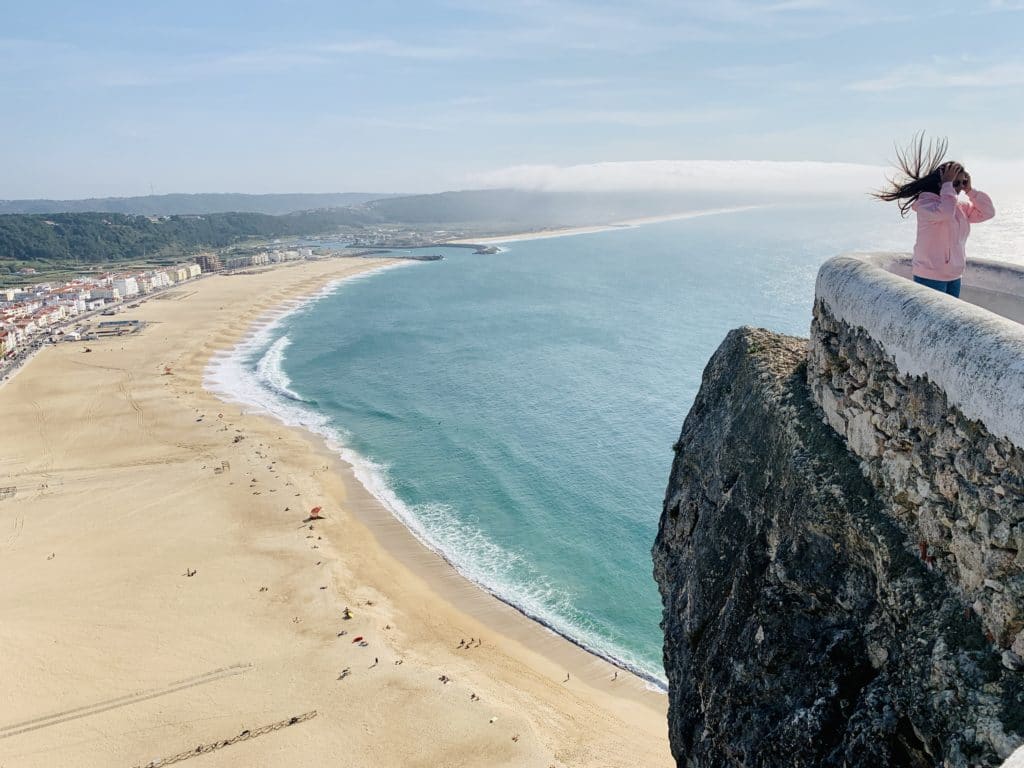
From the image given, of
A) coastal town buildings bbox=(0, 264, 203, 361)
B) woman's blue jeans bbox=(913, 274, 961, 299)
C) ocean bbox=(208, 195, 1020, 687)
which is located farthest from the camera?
coastal town buildings bbox=(0, 264, 203, 361)

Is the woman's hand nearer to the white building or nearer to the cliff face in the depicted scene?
the cliff face

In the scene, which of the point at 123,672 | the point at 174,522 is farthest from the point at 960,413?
the point at 174,522

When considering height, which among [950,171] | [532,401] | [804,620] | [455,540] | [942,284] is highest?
[950,171]

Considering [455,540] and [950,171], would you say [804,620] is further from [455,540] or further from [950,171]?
[455,540]

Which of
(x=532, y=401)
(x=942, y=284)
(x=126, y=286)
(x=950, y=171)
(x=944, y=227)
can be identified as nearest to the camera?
(x=950, y=171)

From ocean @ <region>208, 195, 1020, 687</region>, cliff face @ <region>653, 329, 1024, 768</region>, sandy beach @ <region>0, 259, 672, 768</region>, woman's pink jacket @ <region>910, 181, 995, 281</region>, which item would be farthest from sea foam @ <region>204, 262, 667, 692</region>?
woman's pink jacket @ <region>910, 181, 995, 281</region>

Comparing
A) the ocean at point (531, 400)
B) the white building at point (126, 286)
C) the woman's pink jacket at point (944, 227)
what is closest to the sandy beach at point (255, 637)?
the ocean at point (531, 400)


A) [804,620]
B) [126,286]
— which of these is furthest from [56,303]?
[804,620]

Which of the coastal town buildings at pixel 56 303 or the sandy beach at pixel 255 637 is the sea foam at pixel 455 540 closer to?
the sandy beach at pixel 255 637
